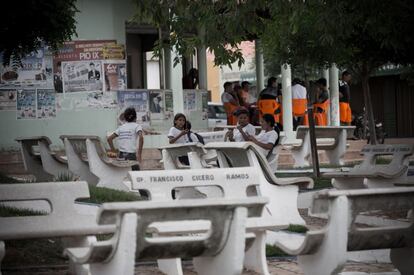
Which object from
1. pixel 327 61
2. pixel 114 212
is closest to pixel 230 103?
pixel 327 61

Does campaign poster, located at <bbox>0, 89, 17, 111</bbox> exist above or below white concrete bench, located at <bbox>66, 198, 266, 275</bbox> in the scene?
above

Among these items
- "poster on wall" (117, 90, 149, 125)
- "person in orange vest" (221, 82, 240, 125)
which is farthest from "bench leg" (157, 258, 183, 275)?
"person in orange vest" (221, 82, 240, 125)

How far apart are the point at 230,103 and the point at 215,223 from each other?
19.0m

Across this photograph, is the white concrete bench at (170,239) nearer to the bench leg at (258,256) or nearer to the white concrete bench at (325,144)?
the bench leg at (258,256)

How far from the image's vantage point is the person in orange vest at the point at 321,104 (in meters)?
24.4

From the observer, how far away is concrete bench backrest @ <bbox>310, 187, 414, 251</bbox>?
7066 millimetres

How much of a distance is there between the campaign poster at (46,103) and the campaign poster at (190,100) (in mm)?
3469

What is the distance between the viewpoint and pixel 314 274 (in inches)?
286

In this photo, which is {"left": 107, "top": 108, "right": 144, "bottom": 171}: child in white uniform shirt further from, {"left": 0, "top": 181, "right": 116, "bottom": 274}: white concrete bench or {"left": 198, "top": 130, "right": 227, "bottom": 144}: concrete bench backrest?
{"left": 0, "top": 181, "right": 116, "bottom": 274}: white concrete bench

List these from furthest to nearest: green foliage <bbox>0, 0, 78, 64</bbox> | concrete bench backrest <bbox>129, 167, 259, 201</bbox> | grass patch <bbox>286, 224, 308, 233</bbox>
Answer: grass patch <bbox>286, 224, 308, 233</bbox>, green foliage <bbox>0, 0, 78, 64</bbox>, concrete bench backrest <bbox>129, 167, 259, 201</bbox>

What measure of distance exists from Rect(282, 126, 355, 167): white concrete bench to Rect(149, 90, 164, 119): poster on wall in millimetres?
2816

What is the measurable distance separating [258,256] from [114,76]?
537 inches

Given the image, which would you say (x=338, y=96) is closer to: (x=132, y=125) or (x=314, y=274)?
(x=132, y=125)

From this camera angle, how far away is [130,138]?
16.9m
